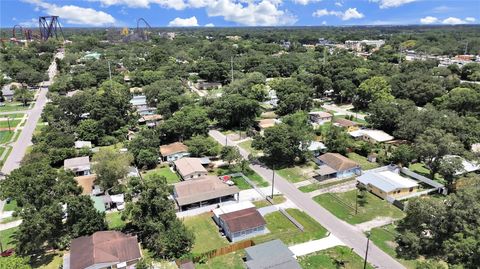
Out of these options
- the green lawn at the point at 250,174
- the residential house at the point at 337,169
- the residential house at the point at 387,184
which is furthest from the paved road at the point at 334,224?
the residential house at the point at 387,184

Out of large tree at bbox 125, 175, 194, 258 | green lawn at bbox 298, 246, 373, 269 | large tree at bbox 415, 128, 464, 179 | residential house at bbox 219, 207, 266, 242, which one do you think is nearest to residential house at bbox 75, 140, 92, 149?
large tree at bbox 125, 175, 194, 258

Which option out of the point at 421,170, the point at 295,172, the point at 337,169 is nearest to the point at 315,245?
the point at 337,169

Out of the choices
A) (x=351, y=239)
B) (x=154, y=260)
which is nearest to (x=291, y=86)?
(x=351, y=239)

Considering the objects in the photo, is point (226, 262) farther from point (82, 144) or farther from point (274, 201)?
point (82, 144)

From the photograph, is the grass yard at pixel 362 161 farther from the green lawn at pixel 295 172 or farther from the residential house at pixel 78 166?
the residential house at pixel 78 166

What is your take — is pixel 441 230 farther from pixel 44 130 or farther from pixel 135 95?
pixel 135 95

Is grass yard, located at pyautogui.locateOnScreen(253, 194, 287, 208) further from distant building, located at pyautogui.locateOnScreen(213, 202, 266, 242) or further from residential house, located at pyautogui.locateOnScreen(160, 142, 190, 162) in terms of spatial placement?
residential house, located at pyautogui.locateOnScreen(160, 142, 190, 162)
